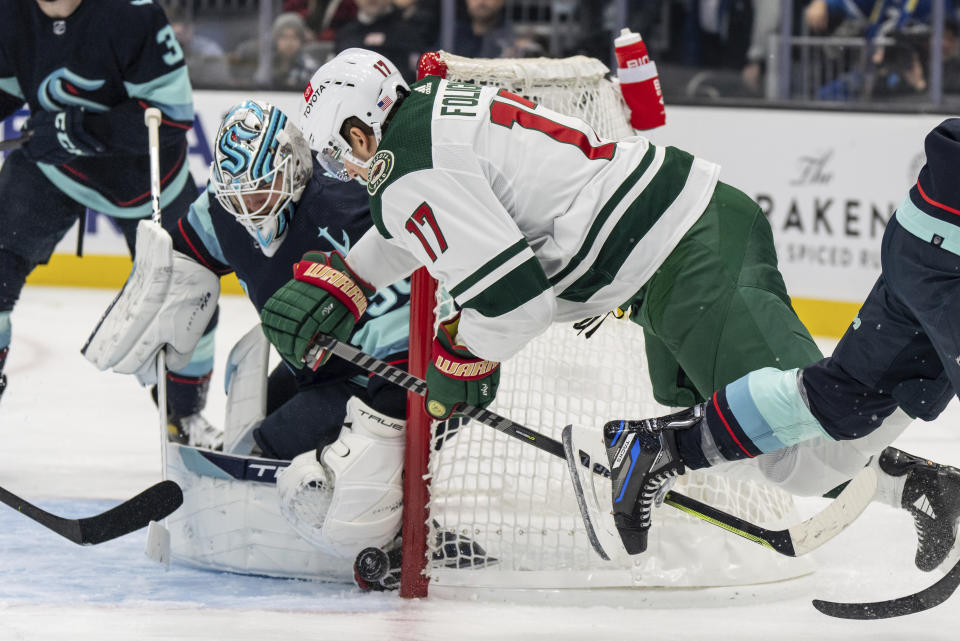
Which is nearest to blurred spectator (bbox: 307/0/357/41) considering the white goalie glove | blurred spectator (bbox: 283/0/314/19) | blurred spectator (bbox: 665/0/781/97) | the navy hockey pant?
blurred spectator (bbox: 283/0/314/19)

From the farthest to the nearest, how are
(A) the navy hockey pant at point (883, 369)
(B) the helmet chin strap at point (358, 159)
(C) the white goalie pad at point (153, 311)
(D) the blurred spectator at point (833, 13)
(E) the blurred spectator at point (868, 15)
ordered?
(D) the blurred spectator at point (833, 13) < (E) the blurred spectator at point (868, 15) < (C) the white goalie pad at point (153, 311) < (B) the helmet chin strap at point (358, 159) < (A) the navy hockey pant at point (883, 369)

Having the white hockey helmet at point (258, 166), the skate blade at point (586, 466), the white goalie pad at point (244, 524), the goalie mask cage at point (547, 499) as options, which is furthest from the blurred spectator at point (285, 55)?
the skate blade at point (586, 466)

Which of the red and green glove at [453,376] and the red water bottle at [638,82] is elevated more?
the red water bottle at [638,82]

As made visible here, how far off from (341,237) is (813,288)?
2.74 m

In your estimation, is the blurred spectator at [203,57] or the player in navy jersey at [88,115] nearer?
the player in navy jersey at [88,115]

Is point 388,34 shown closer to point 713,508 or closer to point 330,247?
point 330,247

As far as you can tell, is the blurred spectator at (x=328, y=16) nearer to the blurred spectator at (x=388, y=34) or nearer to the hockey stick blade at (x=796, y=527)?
the blurred spectator at (x=388, y=34)

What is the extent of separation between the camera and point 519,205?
209 cm

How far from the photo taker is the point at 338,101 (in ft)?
6.85

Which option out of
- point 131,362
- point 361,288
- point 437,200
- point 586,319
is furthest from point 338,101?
point 131,362

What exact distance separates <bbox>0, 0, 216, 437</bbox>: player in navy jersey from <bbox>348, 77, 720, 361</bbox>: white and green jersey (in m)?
1.32

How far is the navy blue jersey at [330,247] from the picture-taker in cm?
252

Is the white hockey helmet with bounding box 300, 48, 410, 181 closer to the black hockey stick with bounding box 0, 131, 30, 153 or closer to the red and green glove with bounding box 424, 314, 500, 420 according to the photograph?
the red and green glove with bounding box 424, 314, 500, 420

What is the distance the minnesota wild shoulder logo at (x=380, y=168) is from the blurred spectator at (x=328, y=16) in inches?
151
